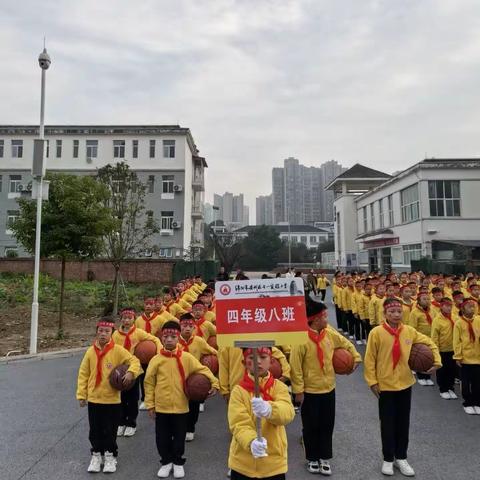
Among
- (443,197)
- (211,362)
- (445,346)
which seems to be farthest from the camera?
(443,197)

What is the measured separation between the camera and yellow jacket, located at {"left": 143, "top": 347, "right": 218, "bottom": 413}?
4.44m

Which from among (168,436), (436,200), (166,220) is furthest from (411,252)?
(168,436)

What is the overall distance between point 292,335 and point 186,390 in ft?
5.89

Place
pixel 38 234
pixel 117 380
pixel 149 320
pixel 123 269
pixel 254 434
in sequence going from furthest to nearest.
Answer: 1. pixel 123 269
2. pixel 38 234
3. pixel 149 320
4. pixel 117 380
5. pixel 254 434

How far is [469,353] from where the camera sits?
20.4ft

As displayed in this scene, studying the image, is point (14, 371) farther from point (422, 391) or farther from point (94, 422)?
point (422, 391)

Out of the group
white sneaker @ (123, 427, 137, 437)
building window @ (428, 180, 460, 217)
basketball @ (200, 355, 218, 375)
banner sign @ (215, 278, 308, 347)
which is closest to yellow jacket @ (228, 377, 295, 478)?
banner sign @ (215, 278, 308, 347)

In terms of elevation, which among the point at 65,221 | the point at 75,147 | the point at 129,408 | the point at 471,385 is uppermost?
the point at 75,147

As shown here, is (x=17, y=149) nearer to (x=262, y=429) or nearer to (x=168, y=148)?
(x=168, y=148)

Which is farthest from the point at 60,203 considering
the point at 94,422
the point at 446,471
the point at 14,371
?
the point at 446,471

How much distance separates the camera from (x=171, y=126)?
38.2m

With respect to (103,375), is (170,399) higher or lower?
lower

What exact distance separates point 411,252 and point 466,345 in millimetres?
28760

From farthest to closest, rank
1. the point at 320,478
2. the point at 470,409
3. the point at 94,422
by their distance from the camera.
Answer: the point at 470,409 → the point at 94,422 → the point at 320,478
